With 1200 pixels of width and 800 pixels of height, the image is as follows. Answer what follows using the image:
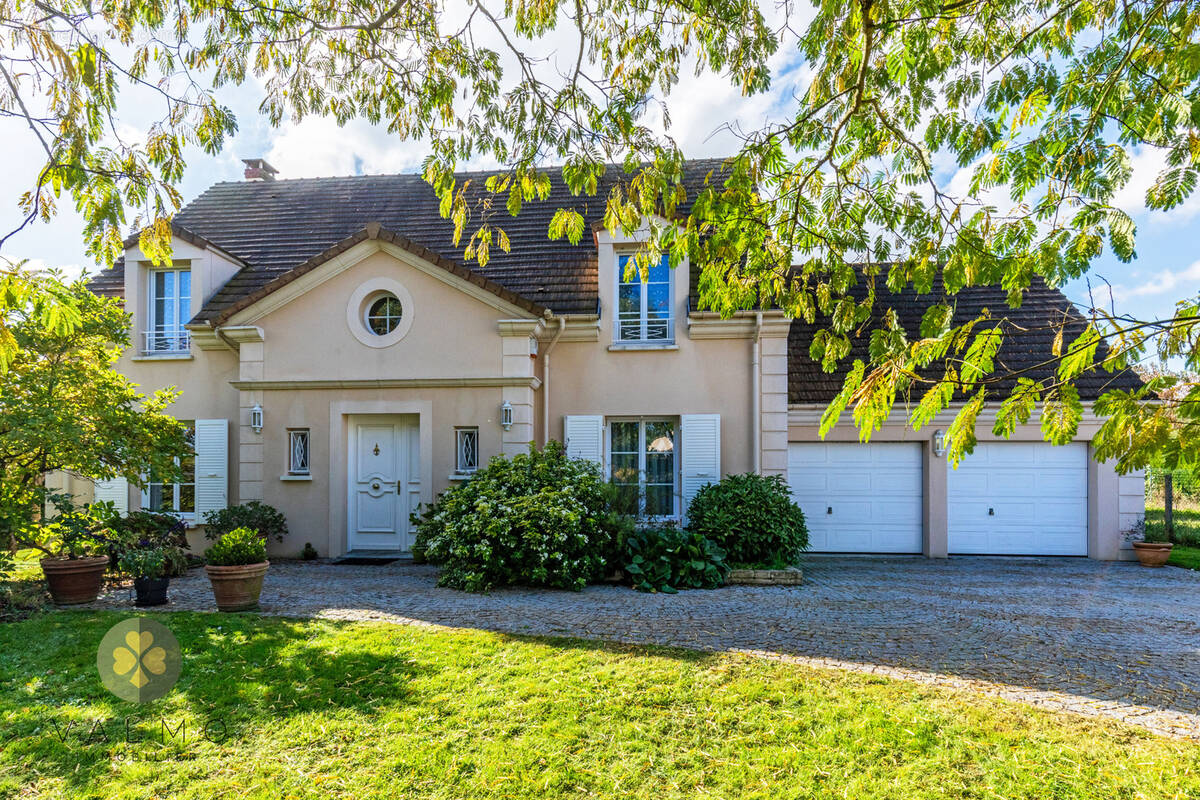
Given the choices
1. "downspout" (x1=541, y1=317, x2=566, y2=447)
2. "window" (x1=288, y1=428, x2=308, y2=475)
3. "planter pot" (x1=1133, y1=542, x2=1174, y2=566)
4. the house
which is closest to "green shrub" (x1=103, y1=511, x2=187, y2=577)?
the house

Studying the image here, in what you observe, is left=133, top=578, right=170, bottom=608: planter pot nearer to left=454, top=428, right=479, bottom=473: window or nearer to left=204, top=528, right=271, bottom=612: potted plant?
left=204, top=528, right=271, bottom=612: potted plant

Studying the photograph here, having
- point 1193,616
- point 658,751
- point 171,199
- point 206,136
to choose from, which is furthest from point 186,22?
point 1193,616

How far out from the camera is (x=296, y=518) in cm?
1126

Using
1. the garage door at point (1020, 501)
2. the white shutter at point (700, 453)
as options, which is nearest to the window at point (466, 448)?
the white shutter at point (700, 453)

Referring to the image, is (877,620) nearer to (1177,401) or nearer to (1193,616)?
(1193,616)

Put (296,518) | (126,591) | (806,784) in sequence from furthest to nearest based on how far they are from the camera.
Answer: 1. (296,518)
2. (126,591)
3. (806,784)

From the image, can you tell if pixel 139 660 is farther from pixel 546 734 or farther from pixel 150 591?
pixel 546 734

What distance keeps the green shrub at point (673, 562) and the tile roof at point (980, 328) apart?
4.23 m

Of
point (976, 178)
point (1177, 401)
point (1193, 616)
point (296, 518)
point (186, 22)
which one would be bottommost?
point (1193, 616)

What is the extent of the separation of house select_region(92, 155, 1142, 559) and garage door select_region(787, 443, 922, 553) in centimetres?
4

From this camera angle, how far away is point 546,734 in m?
4.29

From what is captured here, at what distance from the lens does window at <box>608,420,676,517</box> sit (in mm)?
11945

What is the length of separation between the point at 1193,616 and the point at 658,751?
7558 millimetres

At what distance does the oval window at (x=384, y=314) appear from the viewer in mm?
11438
